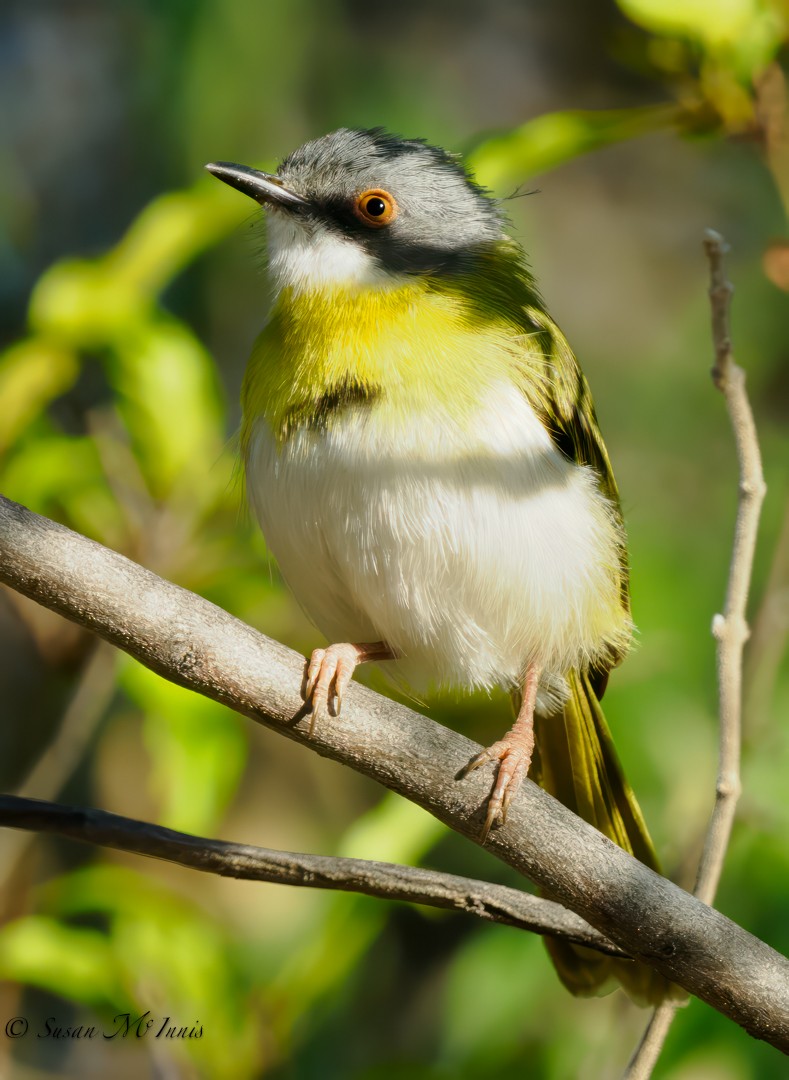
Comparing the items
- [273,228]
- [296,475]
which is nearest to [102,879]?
[296,475]

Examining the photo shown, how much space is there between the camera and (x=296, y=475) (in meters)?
2.64

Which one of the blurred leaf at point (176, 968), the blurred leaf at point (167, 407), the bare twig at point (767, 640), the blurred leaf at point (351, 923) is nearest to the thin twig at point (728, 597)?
the blurred leaf at point (351, 923)

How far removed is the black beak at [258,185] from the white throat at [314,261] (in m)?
0.04

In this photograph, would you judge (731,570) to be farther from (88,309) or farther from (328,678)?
(88,309)

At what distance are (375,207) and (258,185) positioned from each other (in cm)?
29

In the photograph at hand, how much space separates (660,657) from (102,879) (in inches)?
70.5

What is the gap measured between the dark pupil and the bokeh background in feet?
1.04

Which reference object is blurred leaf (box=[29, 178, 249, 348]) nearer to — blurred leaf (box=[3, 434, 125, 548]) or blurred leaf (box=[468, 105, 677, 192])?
blurred leaf (box=[3, 434, 125, 548])

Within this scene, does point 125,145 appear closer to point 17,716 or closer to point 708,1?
point 17,716

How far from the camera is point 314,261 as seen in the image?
2.84 metres

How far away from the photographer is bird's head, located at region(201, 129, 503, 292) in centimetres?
282

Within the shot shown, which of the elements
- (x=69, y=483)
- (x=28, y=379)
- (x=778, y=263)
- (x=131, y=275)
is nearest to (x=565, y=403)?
(x=778, y=263)

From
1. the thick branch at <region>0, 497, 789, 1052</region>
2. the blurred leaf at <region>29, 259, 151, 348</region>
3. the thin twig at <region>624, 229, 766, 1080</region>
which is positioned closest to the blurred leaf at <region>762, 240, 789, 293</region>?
the thin twig at <region>624, 229, 766, 1080</region>

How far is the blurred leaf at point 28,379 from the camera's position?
10.2ft
